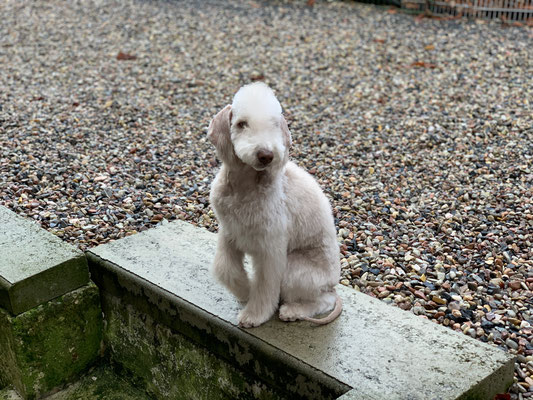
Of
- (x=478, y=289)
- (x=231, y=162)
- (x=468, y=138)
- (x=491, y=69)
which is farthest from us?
(x=491, y=69)

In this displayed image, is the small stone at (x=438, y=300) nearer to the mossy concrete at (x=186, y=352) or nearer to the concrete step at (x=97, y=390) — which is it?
the mossy concrete at (x=186, y=352)

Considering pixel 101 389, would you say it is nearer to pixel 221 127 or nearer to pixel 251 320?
pixel 251 320

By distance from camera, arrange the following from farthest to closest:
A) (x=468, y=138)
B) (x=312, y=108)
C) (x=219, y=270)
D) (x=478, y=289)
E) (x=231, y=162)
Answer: (x=312, y=108) < (x=468, y=138) < (x=478, y=289) < (x=219, y=270) < (x=231, y=162)

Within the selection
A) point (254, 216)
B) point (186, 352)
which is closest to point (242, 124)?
point (254, 216)

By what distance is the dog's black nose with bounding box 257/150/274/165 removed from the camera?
92.9 inches

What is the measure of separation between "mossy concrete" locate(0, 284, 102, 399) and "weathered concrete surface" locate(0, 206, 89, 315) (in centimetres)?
6

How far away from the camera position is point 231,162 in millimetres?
2625

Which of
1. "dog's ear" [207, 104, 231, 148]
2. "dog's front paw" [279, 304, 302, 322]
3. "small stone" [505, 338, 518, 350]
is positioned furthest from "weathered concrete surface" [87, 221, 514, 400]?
"dog's ear" [207, 104, 231, 148]

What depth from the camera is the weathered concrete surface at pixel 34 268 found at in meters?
3.23

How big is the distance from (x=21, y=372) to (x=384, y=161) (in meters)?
3.37

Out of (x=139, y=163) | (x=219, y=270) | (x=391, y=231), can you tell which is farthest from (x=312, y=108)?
(x=219, y=270)

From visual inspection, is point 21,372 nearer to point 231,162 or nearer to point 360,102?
point 231,162

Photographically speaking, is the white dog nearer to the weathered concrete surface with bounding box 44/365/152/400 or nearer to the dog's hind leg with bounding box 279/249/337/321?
the dog's hind leg with bounding box 279/249/337/321

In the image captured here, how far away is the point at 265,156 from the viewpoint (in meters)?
2.36
